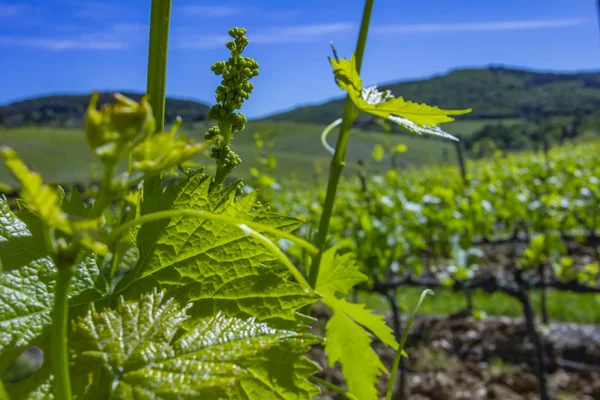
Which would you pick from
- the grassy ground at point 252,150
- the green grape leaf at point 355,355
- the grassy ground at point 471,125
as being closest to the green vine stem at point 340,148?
the green grape leaf at point 355,355

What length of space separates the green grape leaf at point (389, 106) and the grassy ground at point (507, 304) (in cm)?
506

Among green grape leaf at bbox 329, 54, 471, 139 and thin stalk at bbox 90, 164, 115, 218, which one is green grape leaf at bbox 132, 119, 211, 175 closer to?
thin stalk at bbox 90, 164, 115, 218

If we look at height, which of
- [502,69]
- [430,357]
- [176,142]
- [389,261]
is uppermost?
[502,69]

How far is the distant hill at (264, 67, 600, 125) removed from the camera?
68562 millimetres

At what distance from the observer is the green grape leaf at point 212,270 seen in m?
0.34

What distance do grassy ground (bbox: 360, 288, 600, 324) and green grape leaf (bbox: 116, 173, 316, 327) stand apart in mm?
5186

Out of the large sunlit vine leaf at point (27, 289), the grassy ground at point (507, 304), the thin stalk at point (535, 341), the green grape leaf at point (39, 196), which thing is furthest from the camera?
the grassy ground at point (507, 304)

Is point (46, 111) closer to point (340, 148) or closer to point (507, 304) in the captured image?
point (507, 304)

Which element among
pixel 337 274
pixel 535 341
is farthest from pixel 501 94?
pixel 337 274

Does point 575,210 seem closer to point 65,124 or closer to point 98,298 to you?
point 98,298

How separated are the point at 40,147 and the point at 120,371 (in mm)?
43719

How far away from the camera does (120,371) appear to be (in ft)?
0.88

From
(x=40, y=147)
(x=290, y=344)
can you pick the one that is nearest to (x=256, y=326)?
(x=290, y=344)

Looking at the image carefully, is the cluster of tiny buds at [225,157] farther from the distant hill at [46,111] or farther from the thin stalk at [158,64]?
the distant hill at [46,111]
